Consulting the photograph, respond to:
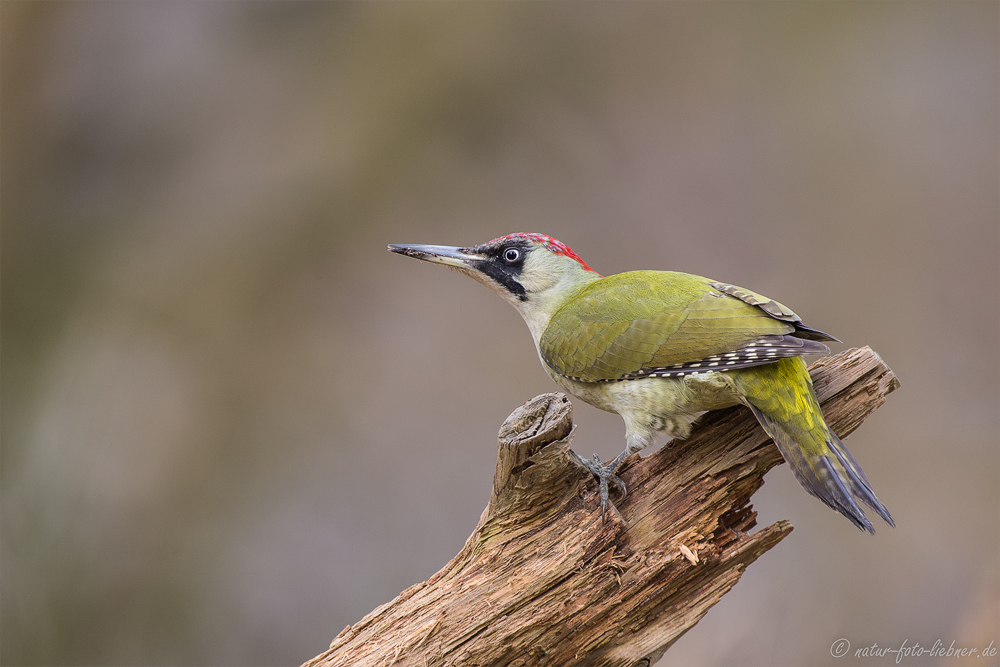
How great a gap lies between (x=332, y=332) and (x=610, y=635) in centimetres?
467

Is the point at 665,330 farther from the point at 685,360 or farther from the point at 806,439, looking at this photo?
the point at 806,439

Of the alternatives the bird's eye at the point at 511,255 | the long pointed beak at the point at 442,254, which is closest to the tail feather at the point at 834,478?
the bird's eye at the point at 511,255

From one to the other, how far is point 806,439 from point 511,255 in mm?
1521

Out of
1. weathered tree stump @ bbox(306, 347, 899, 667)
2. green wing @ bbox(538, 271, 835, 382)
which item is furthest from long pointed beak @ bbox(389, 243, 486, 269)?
weathered tree stump @ bbox(306, 347, 899, 667)

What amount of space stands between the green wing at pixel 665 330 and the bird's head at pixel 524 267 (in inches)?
8.6

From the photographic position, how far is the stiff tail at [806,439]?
244cm

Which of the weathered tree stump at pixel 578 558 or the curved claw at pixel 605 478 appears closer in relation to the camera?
the weathered tree stump at pixel 578 558

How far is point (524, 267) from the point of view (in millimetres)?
3473

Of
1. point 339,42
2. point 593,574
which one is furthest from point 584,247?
point 593,574

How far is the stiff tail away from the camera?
8.02 feet

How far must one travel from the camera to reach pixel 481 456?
20.4 ft

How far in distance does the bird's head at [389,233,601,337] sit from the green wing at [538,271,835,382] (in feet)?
0.71

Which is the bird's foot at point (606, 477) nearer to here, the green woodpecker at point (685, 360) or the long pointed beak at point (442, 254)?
the green woodpecker at point (685, 360)

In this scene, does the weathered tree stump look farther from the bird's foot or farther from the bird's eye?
the bird's eye
